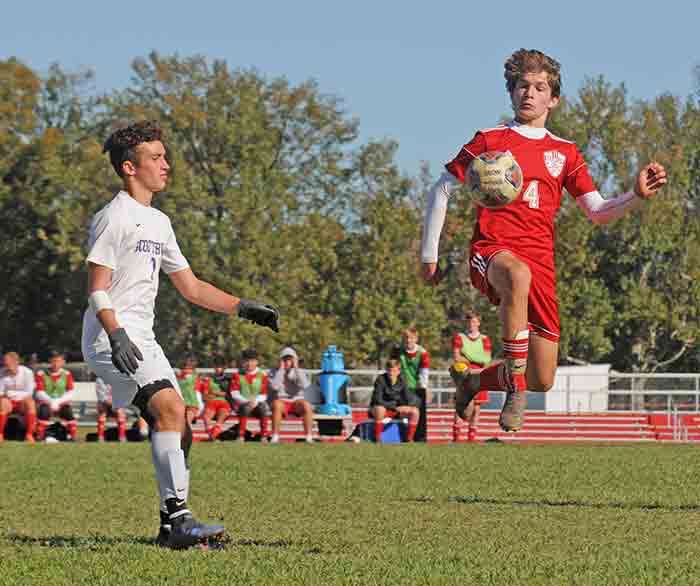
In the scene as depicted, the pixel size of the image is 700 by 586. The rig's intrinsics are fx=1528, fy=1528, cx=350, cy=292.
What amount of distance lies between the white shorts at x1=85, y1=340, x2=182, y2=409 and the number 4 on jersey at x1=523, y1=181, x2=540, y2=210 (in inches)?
89.1

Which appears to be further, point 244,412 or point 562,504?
point 244,412

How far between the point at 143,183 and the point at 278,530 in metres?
2.27

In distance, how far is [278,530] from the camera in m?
9.04

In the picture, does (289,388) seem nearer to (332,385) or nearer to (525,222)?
(332,385)

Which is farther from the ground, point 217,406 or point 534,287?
point 534,287

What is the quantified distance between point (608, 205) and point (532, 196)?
20.2 inches

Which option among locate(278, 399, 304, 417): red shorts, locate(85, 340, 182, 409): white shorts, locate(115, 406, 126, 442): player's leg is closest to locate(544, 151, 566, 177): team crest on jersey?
locate(85, 340, 182, 409): white shorts

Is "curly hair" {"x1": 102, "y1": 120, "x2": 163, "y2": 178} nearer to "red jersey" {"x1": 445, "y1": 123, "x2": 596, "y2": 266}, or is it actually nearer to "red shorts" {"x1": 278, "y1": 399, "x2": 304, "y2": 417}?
"red jersey" {"x1": 445, "y1": 123, "x2": 596, "y2": 266}

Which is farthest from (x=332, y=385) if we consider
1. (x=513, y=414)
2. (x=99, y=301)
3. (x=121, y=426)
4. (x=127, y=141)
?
(x=99, y=301)

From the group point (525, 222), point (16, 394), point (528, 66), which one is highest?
point (528, 66)

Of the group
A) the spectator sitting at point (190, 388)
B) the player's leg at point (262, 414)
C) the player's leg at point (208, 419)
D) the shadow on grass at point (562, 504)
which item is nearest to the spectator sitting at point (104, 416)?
the spectator sitting at point (190, 388)

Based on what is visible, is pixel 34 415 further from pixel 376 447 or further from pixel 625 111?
pixel 625 111

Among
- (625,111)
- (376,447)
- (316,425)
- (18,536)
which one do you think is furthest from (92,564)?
(625,111)

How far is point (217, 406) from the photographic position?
25703mm
